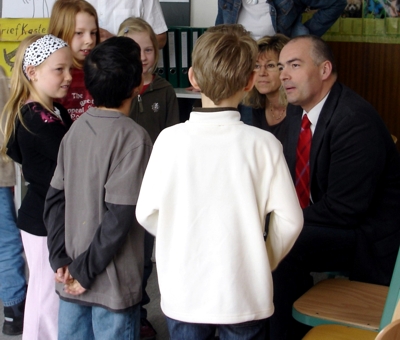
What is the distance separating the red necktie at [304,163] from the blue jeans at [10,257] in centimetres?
135

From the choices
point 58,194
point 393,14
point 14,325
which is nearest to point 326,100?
point 58,194

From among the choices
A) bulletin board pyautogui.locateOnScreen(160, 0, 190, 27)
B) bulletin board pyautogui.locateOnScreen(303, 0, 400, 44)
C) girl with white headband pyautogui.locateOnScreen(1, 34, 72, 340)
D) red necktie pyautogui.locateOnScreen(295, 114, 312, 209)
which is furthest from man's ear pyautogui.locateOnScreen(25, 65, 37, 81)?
bulletin board pyautogui.locateOnScreen(303, 0, 400, 44)

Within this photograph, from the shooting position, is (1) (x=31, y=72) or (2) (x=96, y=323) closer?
(2) (x=96, y=323)

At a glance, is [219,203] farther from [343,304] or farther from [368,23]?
[368,23]

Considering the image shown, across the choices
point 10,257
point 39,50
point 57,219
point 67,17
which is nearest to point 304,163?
point 57,219

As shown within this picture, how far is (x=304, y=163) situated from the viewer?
2217 millimetres

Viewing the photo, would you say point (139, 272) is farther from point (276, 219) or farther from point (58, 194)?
point (276, 219)

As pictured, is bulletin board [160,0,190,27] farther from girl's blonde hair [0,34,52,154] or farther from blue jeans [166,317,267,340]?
blue jeans [166,317,267,340]

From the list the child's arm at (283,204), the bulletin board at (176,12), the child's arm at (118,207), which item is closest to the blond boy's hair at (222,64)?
the child's arm at (283,204)

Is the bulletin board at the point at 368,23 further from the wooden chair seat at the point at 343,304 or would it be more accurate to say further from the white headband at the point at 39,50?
the wooden chair seat at the point at 343,304

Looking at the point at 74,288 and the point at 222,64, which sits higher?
the point at 222,64

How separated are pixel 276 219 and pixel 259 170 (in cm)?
14

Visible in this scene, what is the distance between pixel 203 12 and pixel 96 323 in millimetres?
2776

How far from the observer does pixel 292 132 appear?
7.49 ft
